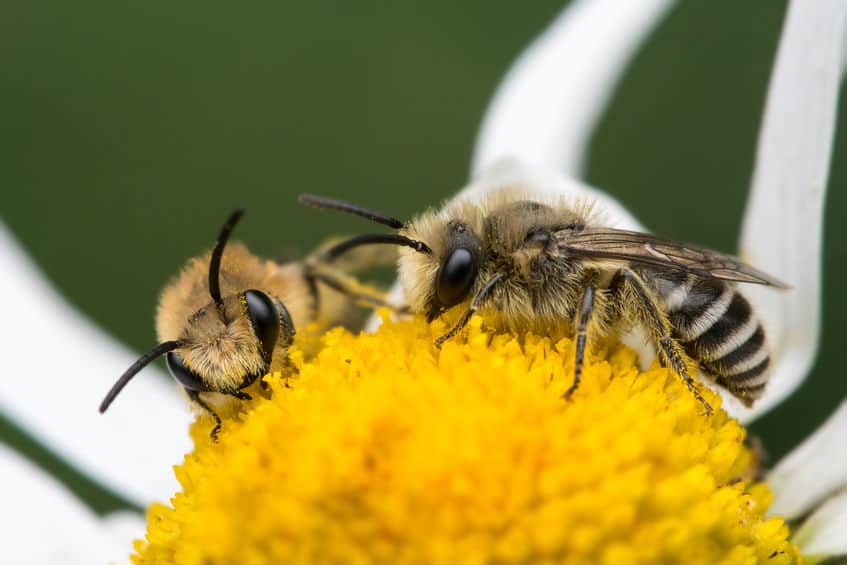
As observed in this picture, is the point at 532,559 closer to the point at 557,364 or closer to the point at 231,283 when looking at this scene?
the point at 557,364

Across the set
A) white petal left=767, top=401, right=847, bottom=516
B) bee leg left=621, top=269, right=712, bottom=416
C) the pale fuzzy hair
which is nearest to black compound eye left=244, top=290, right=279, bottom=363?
the pale fuzzy hair

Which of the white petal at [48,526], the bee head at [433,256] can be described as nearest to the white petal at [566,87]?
the bee head at [433,256]

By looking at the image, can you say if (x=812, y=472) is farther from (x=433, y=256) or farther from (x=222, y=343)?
(x=222, y=343)

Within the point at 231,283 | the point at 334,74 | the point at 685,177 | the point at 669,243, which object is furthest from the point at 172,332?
the point at 334,74

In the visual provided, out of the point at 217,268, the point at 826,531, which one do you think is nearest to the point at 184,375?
the point at 217,268

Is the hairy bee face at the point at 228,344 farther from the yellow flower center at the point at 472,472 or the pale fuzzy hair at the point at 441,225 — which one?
the pale fuzzy hair at the point at 441,225

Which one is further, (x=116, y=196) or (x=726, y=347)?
(x=116, y=196)

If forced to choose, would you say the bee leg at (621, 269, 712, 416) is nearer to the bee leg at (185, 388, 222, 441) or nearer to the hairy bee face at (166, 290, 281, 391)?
the hairy bee face at (166, 290, 281, 391)
